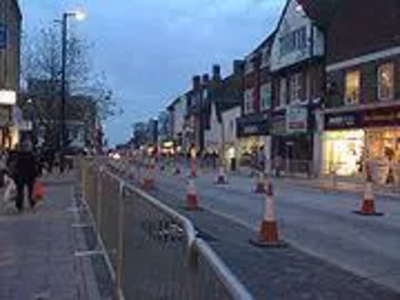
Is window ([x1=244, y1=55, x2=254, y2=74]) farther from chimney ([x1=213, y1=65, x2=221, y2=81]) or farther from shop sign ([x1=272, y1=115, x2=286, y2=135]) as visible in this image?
chimney ([x1=213, y1=65, x2=221, y2=81])

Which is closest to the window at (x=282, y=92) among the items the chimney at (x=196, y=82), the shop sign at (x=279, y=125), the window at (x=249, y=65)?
the shop sign at (x=279, y=125)

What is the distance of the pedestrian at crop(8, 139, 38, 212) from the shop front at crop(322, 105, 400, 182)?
2416cm

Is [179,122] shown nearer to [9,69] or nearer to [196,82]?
[196,82]

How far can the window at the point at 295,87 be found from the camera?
67.2 metres

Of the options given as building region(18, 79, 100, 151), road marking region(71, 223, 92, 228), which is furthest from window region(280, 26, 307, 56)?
road marking region(71, 223, 92, 228)

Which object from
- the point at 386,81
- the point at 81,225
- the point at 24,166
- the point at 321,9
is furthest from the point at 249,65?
the point at 81,225

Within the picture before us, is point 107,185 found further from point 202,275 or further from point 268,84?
point 268,84

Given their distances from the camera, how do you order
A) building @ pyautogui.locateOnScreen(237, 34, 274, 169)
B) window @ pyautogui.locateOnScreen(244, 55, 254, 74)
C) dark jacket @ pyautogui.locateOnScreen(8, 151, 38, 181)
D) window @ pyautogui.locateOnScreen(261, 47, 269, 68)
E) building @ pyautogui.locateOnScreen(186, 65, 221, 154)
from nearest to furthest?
dark jacket @ pyautogui.locateOnScreen(8, 151, 38, 181)
building @ pyautogui.locateOnScreen(237, 34, 274, 169)
window @ pyautogui.locateOnScreen(261, 47, 269, 68)
window @ pyautogui.locateOnScreen(244, 55, 254, 74)
building @ pyautogui.locateOnScreen(186, 65, 221, 154)

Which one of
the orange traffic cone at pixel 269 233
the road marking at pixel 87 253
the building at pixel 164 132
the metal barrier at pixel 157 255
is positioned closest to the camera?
the metal barrier at pixel 157 255

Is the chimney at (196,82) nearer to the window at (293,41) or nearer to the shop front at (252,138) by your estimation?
the shop front at (252,138)

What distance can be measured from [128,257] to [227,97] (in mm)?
103997

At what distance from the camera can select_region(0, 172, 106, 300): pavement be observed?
Result: 10539 mm

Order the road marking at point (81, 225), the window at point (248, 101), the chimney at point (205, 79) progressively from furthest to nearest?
the chimney at point (205, 79) < the window at point (248, 101) < the road marking at point (81, 225)

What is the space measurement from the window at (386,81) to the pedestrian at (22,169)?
31.6 m
